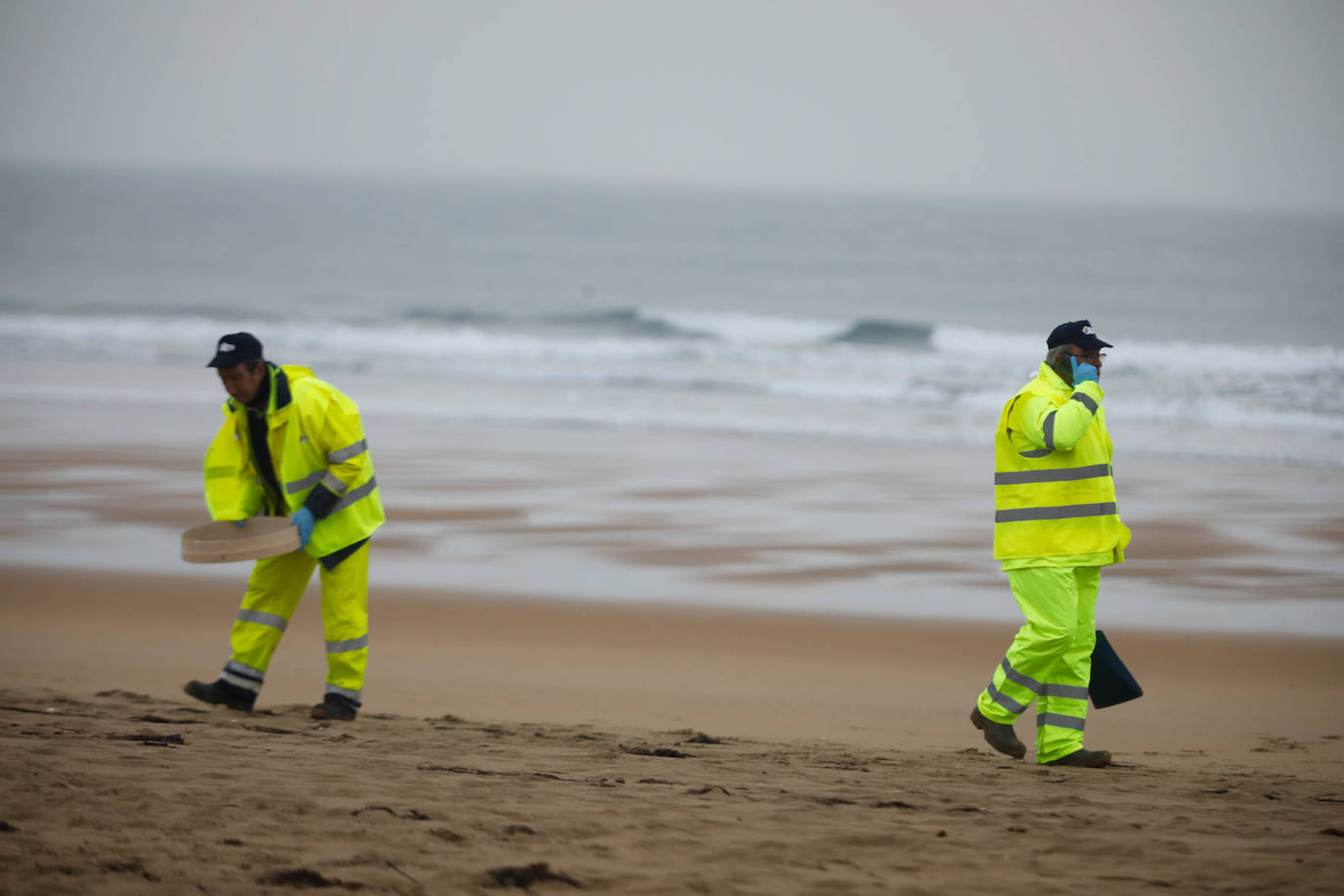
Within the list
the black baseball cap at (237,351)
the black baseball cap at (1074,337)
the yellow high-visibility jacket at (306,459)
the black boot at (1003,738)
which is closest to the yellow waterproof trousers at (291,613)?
the yellow high-visibility jacket at (306,459)

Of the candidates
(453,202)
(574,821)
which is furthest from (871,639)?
(453,202)

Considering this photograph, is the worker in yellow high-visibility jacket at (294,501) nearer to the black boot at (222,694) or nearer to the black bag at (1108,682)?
the black boot at (222,694)

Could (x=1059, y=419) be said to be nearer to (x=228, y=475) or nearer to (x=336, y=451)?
(x=336, y=451)

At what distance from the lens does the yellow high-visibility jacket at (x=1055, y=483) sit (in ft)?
16.0

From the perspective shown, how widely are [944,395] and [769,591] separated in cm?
1116

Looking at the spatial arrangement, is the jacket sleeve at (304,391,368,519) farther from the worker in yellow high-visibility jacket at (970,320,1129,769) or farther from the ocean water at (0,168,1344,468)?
the ocean water at (0,168,1344,468)

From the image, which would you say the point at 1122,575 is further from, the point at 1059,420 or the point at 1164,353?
the point at 1164,353

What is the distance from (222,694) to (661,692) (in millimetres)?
2124

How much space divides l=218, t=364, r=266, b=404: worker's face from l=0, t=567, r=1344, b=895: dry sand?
1337 millimetres

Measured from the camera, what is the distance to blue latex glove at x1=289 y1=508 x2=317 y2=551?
17.2 ft

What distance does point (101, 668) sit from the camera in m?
6.54


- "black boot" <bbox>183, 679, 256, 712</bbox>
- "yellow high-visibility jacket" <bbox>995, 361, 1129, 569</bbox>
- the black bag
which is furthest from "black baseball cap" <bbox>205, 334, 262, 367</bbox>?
the black bag

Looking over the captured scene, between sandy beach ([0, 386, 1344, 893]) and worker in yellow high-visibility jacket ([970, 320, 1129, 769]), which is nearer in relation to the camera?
sandy beach ([0, 386, 1344, 893])

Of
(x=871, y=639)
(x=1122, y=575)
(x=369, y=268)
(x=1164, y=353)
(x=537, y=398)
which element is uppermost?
(x=369, y=268)
